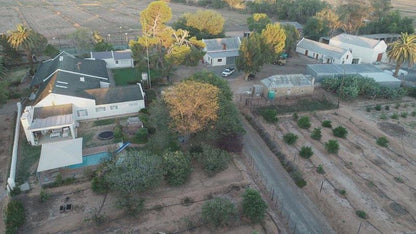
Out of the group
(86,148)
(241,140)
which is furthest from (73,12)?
(241,140)

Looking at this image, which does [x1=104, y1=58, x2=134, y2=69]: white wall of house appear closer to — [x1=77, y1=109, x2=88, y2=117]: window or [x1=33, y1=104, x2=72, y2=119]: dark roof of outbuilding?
[x1=77, y1=109, x2=88, y2=117]: window

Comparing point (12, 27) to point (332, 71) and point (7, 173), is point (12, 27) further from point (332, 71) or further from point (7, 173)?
point (332, 71)

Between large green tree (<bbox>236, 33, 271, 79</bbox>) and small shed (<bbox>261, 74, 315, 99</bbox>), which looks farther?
large green tree (<bbox>236, 33, 271, 79</bbox>)

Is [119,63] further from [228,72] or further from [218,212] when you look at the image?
[218,212]

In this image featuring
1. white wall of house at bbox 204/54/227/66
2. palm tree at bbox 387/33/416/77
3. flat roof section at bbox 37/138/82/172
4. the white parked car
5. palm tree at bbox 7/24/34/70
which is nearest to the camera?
flat roof section at bbox 37/138/82/172

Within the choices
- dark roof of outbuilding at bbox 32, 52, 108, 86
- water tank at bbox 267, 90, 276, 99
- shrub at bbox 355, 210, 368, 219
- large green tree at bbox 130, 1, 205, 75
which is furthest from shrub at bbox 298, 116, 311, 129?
dark roof of outbuilding at bbox 32, 52, 108, 86

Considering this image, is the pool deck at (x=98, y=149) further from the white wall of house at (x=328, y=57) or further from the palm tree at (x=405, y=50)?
the palm tree at (x=405, y=50)
